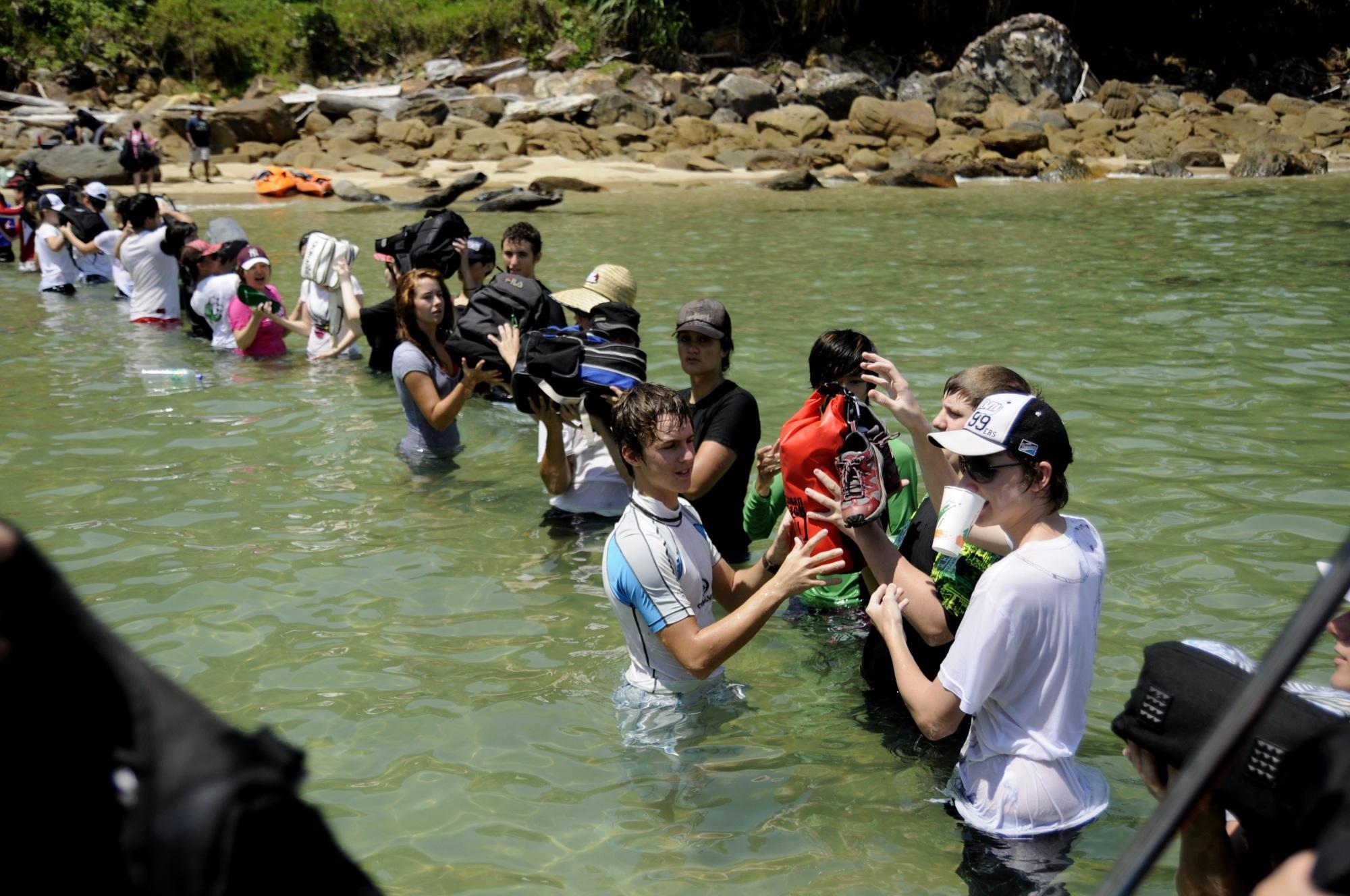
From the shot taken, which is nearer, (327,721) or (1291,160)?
(327,721)

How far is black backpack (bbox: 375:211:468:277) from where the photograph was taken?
898 cm

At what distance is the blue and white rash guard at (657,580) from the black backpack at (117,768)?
9.71 feet

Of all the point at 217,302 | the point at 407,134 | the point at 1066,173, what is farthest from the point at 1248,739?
the point at 407,134

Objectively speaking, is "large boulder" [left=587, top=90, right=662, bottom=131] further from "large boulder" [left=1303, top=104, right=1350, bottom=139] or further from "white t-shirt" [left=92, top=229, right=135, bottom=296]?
"white t-shirt" [left=92, top=229, right=135, bottom=296]

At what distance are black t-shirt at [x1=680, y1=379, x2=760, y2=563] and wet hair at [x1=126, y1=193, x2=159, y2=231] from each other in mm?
9262

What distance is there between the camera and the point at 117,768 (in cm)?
142

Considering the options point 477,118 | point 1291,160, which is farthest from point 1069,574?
point 477,118

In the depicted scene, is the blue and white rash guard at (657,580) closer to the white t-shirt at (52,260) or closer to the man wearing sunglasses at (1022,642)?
the man wearing sunglasses at (1022,642)

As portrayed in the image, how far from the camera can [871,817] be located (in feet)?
15.0

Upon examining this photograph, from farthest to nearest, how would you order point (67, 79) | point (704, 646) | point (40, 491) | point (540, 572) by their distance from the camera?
point (67, 79), point (40, 491), point (540, 572), point (704, 646)

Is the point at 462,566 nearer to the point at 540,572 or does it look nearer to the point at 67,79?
the point at 540,572

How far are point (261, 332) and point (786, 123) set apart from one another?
85.9 feet

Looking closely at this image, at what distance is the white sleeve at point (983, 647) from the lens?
340 centimetres

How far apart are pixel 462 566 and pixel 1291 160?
3013 centimetres
